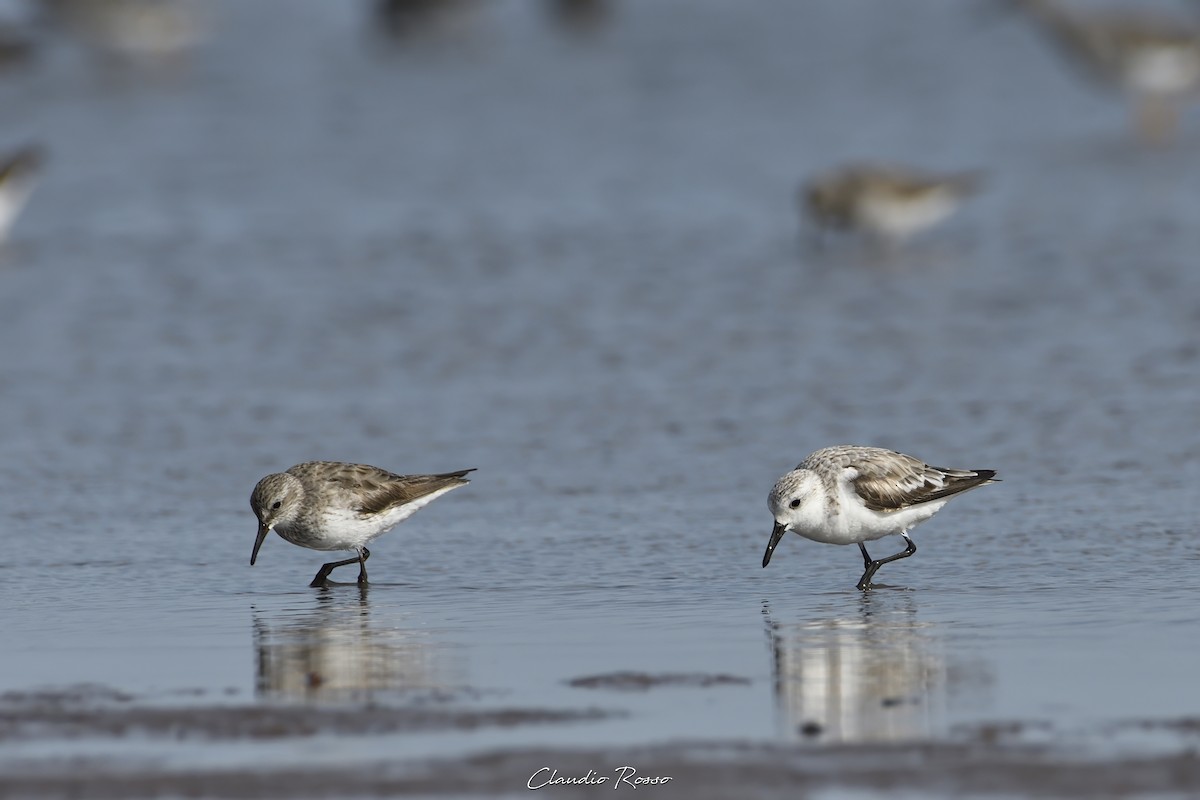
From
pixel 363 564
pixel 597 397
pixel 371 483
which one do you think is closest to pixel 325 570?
pixel 363 564

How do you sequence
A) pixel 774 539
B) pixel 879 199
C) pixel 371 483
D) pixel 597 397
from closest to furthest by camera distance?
pixel 774 539 < pixel 371 483 < pixel 597 397 < pixel 879 199

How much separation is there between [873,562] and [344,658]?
9.34 feet

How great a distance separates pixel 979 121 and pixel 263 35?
603 inches

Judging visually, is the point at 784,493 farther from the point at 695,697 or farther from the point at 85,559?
the point at 85,559

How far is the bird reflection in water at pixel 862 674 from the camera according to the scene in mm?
6914

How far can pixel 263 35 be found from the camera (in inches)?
1503

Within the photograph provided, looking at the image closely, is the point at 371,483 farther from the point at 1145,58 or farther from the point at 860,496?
the point at 1145,58

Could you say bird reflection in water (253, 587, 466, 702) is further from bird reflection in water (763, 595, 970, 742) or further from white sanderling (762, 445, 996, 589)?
white sanderling (762, 445, 996, 589)

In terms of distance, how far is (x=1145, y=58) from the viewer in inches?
1042

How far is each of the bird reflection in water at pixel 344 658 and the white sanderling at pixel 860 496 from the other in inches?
77.1

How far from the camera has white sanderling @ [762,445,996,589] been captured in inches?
382

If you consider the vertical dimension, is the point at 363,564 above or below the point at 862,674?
above

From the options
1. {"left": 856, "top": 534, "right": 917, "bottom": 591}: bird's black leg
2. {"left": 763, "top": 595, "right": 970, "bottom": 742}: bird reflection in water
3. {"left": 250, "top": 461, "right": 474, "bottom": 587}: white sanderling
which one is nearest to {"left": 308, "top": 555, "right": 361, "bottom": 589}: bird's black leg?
{"left": 250, "top": 461, "right": 474, "bottom": 587}: white sanderling
